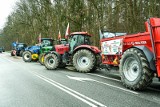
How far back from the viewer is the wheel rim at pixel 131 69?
29.2 feet

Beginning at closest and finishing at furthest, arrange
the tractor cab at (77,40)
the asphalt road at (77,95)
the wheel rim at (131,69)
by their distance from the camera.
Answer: the asphalt road at (77,95), the wheel rim at (131,69), the tractor cab at (77,40)

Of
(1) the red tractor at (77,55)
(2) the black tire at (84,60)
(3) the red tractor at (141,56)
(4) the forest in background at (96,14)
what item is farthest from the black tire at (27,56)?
(3) the red tractor at (141,56)

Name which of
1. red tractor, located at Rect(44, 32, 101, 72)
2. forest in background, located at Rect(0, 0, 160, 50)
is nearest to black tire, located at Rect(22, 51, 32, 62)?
forest in background, located at Rect(0, 0, 160, 50)

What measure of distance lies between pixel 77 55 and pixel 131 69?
6124mm

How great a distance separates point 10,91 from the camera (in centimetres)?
912

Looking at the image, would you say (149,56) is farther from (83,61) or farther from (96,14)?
(96,14)

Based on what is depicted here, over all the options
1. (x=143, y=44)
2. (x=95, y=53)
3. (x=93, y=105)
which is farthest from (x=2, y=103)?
(x=95, y=53)

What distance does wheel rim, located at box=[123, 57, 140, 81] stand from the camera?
890cm

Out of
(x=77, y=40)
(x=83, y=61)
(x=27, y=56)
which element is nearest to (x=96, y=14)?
(x=27, y=56)

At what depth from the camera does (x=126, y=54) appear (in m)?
9.10

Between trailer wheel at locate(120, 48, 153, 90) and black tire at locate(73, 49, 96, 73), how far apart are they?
5000 mm

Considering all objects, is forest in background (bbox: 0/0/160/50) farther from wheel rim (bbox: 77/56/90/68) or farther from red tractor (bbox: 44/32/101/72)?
wheel rim (bbox: 77/56/90/68)

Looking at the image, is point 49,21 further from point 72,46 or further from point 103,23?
point 72,46

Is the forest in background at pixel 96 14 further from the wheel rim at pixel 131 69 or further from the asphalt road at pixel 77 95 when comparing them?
the wheel rim at pixel 131 69
